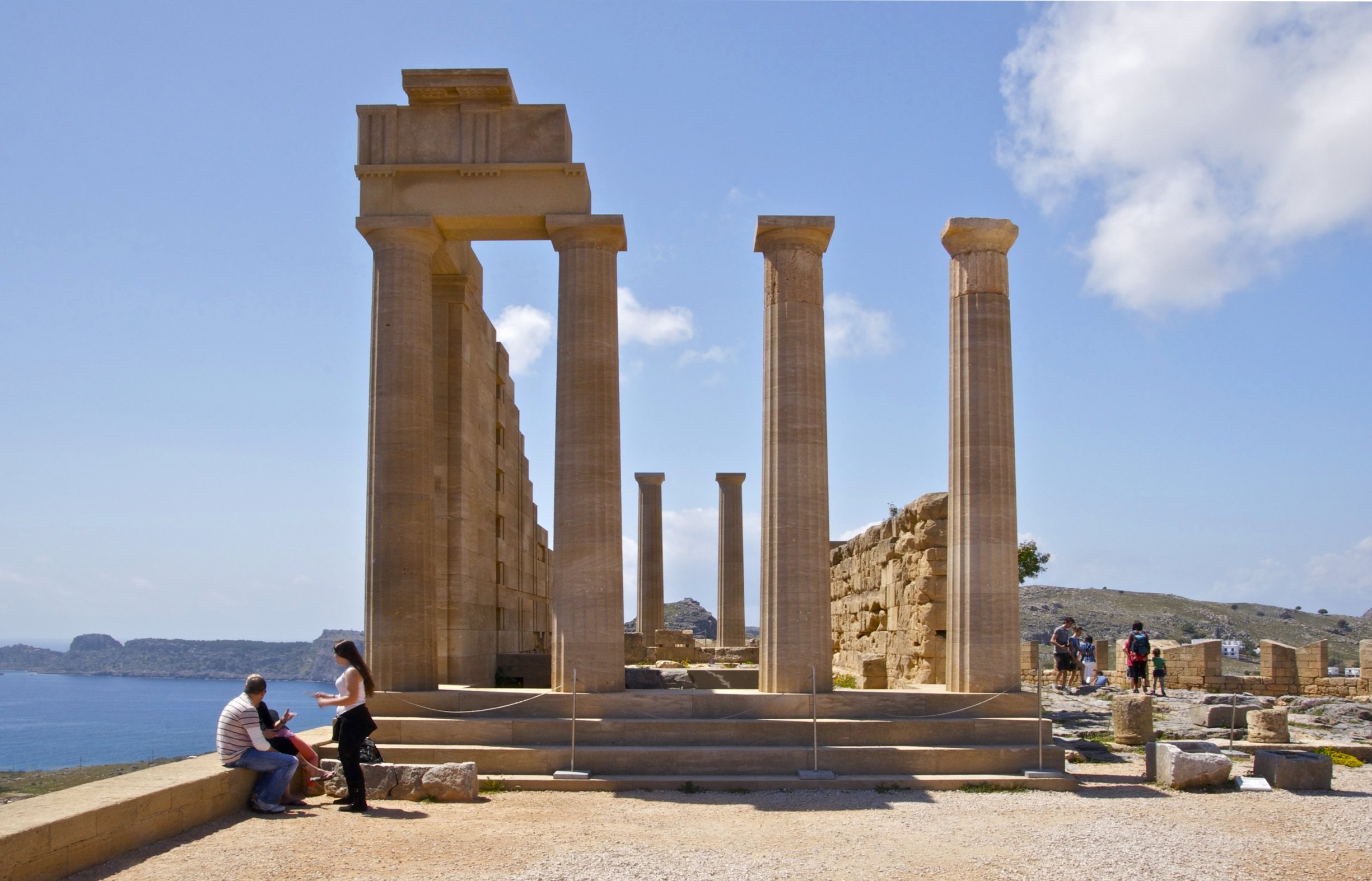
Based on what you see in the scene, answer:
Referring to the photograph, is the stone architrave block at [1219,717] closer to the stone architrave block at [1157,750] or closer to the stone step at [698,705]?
the stone architrave block at [1157,750]

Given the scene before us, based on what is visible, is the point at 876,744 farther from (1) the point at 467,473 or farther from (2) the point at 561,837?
(1) the point at 467,473

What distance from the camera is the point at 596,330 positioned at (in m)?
16.8

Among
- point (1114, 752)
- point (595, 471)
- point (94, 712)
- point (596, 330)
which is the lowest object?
point (94, 712)

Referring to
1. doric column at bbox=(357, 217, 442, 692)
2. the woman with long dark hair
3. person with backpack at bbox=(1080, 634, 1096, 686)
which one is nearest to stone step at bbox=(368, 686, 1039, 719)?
doric column at bbox=(357, 217, 442, 692)

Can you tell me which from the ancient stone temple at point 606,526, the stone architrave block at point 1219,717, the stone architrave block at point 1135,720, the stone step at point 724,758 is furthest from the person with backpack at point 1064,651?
the stone step at point 724,758

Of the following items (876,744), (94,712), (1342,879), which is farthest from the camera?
(94,712)

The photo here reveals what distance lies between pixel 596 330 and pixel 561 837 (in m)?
8.18

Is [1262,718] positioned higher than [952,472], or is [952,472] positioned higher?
[952,472]

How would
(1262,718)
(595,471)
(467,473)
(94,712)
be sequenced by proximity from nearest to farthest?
1. (595,471)
2. (1262,718)
3. (467,473)
4. (94,712)

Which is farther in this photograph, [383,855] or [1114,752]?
[1114,752]

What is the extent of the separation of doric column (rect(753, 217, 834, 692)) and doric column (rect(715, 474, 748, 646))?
21.2m

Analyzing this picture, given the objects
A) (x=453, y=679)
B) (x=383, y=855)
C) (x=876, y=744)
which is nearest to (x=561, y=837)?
(x=383, y=855)

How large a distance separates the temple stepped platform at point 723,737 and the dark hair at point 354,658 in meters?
2.57

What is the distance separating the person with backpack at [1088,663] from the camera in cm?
2738
